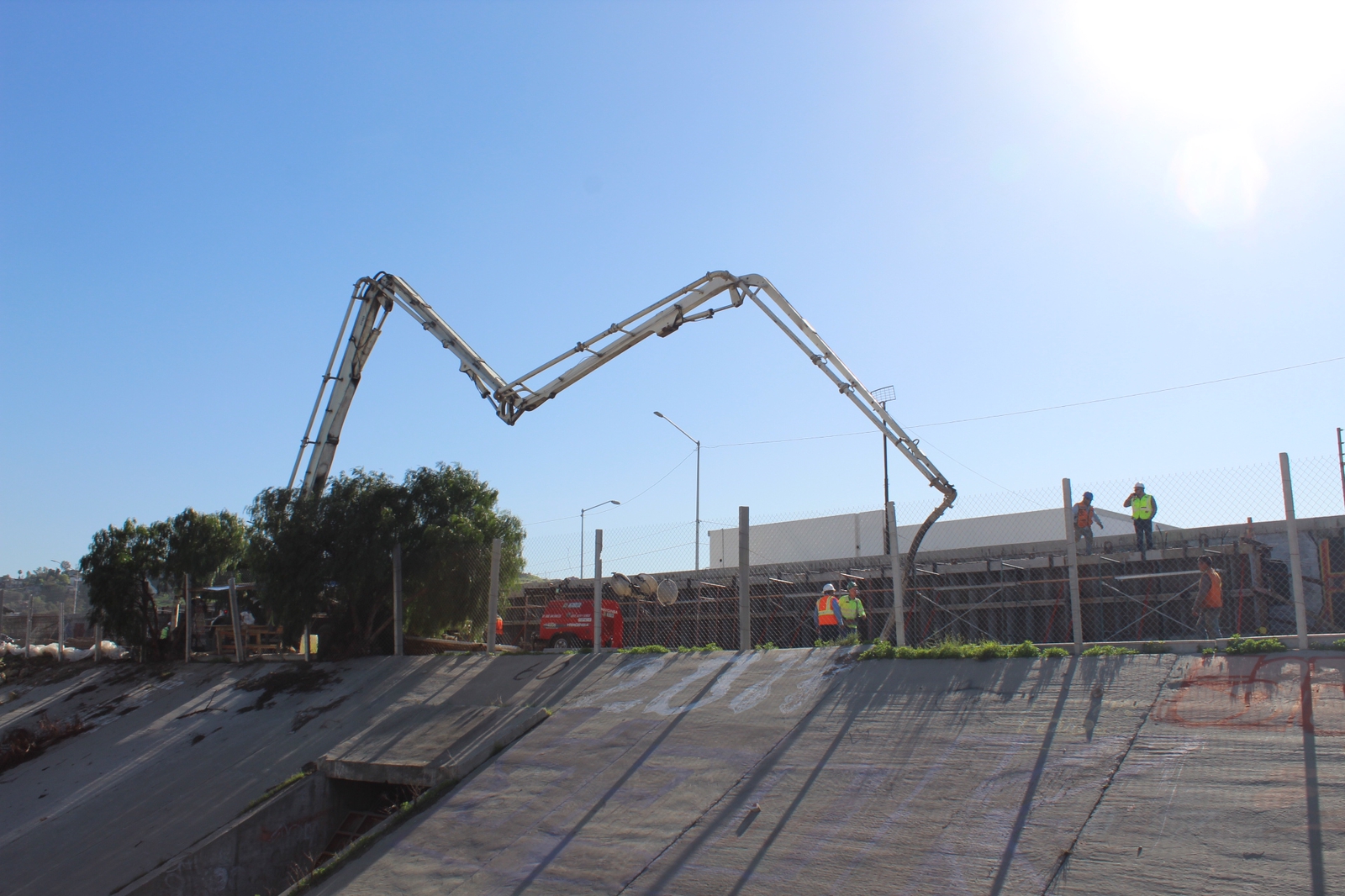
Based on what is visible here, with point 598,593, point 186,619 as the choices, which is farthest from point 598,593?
point 186,619

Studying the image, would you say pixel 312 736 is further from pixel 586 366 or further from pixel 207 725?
pixel 586 366

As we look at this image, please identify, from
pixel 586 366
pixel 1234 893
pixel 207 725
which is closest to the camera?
pixel 1234 893

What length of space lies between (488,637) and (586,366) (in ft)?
18.9

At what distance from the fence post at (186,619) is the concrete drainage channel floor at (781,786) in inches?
267

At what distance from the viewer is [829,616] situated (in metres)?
14.0

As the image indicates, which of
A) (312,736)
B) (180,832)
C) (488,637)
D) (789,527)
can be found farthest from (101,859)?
(789,527)

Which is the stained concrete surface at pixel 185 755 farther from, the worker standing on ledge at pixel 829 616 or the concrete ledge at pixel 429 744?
the worker standing on ledge at pixel 829 616

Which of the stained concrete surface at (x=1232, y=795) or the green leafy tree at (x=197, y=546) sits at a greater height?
the green leafy tree at (x=197, y=546)

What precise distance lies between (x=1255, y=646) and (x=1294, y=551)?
942mm

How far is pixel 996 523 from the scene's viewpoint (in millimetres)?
36031

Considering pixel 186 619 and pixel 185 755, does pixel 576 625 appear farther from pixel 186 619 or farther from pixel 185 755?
pixel 186 619

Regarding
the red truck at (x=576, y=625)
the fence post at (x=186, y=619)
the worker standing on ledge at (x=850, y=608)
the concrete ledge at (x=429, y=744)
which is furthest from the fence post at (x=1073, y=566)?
the fence post at (x=186, y=619)

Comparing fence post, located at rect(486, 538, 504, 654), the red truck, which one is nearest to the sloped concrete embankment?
fence post, located at rect(486, 538, 504, 654)

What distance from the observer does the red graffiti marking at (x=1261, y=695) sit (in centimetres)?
711
